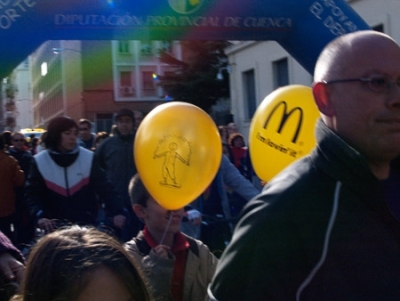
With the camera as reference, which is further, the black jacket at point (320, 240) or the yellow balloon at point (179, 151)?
the yellow balloon at point (179, 151)

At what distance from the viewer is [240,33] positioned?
6539 mm

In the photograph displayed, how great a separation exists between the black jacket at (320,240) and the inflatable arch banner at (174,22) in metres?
4.10

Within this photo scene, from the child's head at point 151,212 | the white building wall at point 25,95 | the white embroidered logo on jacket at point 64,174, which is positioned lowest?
the child's head at point 151,212

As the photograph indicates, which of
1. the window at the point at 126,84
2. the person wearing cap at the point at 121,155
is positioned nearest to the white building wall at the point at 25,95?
the window at the point at 126,84

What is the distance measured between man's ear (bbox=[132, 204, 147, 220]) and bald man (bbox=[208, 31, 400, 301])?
1474 millimetres

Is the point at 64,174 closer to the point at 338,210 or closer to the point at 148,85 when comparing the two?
the point at 338,210

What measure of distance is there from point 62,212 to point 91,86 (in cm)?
4090

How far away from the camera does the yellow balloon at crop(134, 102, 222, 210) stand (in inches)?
154

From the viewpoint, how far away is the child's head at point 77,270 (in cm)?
151

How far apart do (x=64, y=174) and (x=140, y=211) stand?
6.88 ft

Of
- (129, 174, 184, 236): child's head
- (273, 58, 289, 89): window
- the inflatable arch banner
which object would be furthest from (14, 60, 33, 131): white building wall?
(129, 174, 184, 236): child's head

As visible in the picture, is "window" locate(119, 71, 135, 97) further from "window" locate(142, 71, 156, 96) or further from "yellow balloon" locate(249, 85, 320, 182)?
"yellow balloon" locate(249, 85, 320, 182)

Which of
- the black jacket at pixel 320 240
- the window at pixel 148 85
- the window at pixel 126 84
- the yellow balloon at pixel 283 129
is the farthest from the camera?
the window at pixel 126 84

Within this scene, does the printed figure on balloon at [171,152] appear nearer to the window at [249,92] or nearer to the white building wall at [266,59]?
the white building wall at [266,59]
